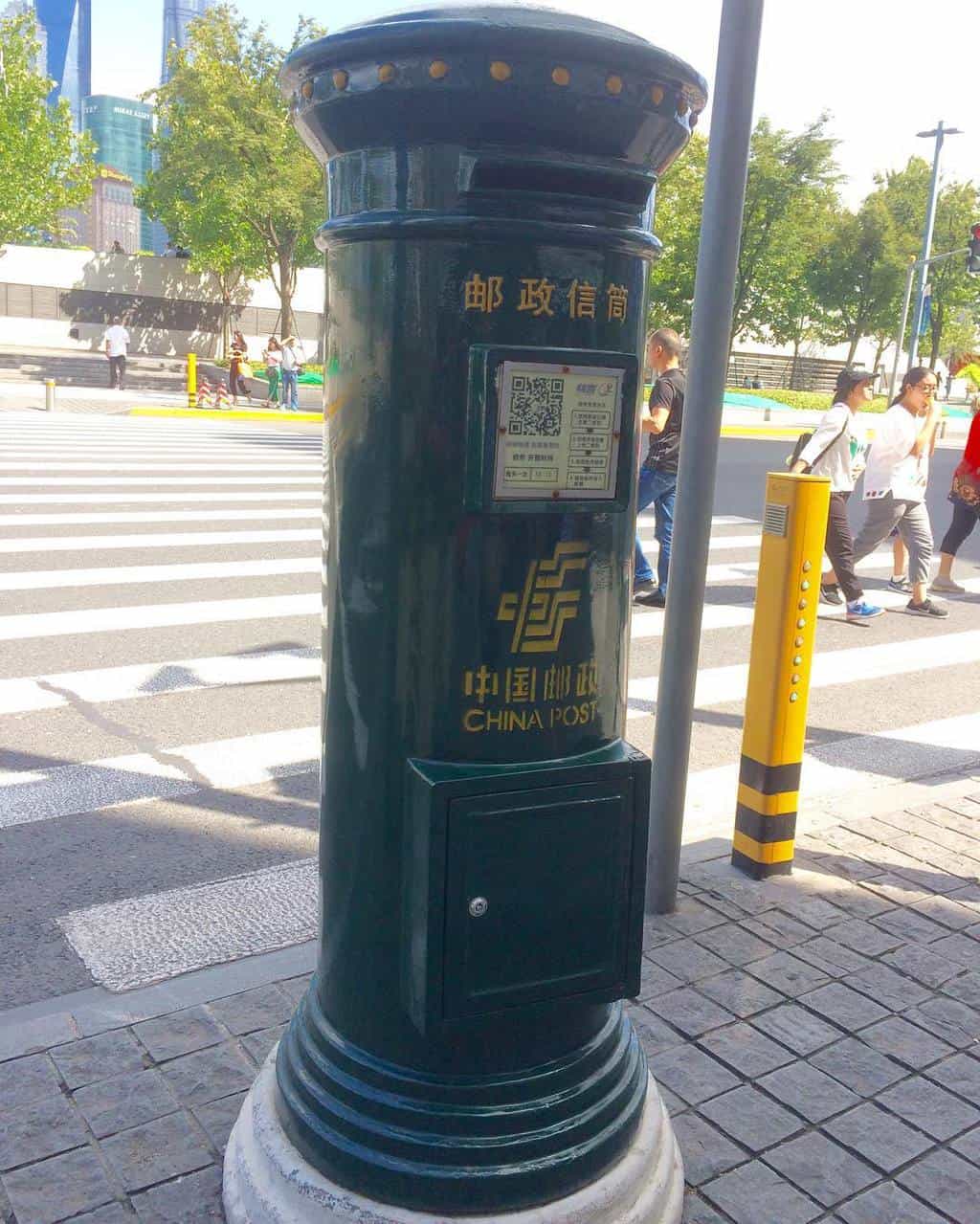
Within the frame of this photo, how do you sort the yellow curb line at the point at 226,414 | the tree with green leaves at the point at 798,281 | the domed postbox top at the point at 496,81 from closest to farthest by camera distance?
the domed postbox top at the point at 496,81, the yellow curb line at the point at 226,414, the tree with green leaves at the point at 798,281

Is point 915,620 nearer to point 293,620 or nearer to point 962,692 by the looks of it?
point 962,692

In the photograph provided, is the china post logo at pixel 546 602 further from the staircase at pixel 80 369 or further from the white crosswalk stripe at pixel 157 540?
the staircase at pixel 80 369

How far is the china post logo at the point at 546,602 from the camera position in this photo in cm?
223

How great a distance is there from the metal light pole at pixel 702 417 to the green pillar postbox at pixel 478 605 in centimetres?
118

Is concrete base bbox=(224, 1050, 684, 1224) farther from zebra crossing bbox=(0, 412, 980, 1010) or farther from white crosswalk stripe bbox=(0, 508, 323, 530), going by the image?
white crosswalk stripe bbox=(0, 508, 323, 530)

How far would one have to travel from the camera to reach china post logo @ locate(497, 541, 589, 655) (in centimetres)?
223

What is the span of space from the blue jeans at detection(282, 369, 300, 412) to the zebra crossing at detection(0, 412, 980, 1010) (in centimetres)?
1515

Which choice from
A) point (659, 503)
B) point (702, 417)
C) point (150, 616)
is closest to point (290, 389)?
point (659, 503)

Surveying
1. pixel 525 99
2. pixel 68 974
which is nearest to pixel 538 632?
pixel 525 99

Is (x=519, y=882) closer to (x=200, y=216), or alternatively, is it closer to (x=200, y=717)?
(x=200, y=717)

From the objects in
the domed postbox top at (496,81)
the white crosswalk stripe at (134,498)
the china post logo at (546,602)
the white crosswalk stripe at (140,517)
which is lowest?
the white crosswalk stripe at (140,517)

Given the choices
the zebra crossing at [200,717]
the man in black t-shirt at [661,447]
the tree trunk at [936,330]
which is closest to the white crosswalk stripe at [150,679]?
the zebra crossing at [200,717]

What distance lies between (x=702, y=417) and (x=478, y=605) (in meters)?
1.62

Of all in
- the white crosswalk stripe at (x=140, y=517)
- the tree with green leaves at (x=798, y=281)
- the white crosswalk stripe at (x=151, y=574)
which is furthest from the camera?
the tree with green leaves at (x=798, y=281)
